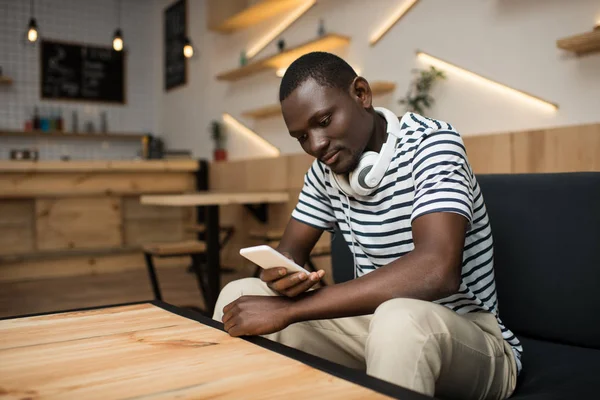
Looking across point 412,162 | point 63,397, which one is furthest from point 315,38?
point 63,397

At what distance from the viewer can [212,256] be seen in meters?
3.61

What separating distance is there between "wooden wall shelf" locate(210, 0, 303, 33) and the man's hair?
3.95 m

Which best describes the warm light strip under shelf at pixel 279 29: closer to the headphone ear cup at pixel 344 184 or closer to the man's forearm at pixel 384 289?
the headphone ear cup at pixel 344 184

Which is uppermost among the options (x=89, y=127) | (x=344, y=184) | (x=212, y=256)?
(x=89, y=127)

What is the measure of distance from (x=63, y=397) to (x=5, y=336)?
48 centimetres

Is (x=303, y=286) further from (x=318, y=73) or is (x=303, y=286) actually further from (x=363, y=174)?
(x=318, y=73)

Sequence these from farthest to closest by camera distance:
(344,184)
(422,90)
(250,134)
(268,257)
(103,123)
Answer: (103,123), (250,134), (422,90), (344,184), (268,257)

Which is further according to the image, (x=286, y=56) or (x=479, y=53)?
(x=286, y=56)

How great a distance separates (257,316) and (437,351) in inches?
14.3

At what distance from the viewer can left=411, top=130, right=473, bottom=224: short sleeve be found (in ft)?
4.00

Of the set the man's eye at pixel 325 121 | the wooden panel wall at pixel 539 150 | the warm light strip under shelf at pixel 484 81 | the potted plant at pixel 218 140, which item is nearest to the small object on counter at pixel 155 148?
the potted plant at pixel 218 140

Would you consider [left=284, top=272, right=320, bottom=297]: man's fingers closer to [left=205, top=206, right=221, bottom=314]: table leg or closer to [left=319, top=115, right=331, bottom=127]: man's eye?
[left=319, top=115, right=331, bottom=127]: man's eye

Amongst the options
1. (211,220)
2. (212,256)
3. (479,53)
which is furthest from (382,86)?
(212,256)

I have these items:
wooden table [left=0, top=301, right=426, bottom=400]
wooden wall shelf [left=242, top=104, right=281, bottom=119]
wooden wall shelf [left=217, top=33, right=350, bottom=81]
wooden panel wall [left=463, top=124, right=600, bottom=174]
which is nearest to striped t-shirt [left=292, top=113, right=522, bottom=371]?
wooden table [left=0, top=301, right=426, bottom=400]
